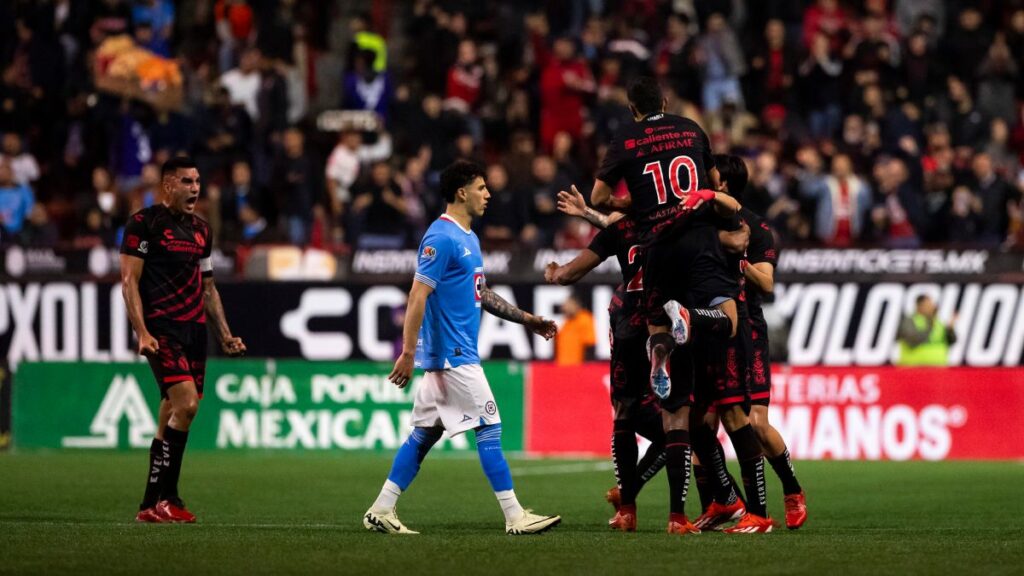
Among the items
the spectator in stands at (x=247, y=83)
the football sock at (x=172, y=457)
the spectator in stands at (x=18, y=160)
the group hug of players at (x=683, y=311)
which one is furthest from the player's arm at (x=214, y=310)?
the spectator in stands at (x=247, y=83)

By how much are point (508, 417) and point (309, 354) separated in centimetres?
430

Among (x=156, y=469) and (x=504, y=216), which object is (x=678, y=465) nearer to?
(x=156, y=469)

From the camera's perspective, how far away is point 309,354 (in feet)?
81.5

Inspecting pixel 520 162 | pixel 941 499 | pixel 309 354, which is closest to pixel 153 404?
pixel 309 354

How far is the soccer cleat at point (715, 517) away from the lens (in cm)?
1182

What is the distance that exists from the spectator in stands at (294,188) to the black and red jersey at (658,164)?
14.3m

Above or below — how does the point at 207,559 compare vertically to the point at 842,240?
below

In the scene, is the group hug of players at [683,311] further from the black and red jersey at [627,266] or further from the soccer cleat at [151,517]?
the soccer cleat at [151,517]

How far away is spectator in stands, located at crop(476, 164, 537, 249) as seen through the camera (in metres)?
24.2

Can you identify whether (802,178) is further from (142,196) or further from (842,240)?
(142,196)

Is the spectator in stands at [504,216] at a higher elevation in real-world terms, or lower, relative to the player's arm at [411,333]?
higher

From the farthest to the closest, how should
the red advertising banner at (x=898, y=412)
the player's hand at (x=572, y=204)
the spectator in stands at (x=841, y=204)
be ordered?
the spectator in stands at (x=841, y=204)
the red advertising banner at (x=898, y=412)
the player's hand at (x=572, y=204)

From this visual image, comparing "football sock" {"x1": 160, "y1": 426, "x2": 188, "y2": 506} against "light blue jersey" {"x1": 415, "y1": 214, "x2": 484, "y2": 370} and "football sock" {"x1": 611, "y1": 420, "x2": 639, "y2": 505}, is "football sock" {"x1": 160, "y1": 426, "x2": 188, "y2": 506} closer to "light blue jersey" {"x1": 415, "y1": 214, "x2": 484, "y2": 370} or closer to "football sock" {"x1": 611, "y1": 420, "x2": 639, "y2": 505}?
"light blue jersey" {"x1": 415, "y1": 214, "x2": 484, "y2": 370}

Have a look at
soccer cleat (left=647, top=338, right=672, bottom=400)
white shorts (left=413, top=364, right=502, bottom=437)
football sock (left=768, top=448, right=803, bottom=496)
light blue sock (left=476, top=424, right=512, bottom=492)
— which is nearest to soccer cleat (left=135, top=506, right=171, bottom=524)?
white shorts (left=413, top=364, right=502, bottom=437)
